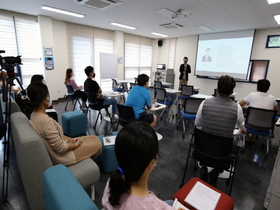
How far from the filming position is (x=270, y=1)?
3668mm

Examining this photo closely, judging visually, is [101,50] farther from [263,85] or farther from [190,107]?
[263,85]

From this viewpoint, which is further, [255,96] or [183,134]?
[183,134]

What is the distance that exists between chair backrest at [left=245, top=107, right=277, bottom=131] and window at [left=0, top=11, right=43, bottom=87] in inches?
260

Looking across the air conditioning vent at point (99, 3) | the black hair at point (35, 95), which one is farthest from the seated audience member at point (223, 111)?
the air conditioning vent at point (99, 3)

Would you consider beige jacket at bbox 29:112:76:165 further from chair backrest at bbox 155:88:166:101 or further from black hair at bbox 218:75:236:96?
chair backrest at bbox 155:88:166:101

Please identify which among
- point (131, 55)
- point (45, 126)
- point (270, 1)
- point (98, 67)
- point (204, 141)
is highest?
point (270, 1)

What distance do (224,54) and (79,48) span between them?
646 centimetres

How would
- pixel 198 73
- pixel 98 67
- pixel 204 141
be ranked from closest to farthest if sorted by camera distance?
pixel 204 141
pixel 98 67
pixel 198 73

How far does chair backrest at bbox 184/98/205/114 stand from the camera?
3.48 m

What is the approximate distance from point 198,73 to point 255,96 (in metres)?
5.68

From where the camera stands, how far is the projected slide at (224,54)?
685 centimetres

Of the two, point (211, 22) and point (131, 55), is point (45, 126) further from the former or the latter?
point (131, 55)

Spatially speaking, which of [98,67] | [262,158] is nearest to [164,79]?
[98,67]

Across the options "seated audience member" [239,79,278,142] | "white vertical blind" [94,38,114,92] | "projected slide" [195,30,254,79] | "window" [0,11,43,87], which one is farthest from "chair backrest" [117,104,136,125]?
"projected slide" [195,30,254,79]
